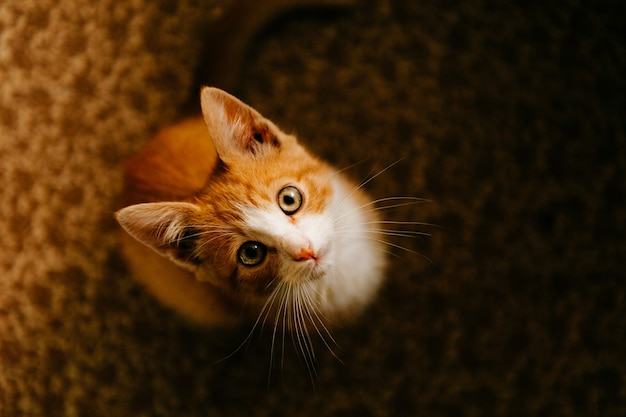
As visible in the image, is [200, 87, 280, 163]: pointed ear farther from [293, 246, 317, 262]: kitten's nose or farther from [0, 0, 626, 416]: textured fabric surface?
[0, 0, 626, 416]: textured fabric surface

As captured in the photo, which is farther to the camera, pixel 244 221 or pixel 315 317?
pixel 315 317

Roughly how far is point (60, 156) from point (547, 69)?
138cm

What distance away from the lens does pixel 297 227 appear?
2.67 ft

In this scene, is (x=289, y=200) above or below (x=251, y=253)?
above

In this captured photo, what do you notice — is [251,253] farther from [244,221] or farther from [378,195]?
[378,195]

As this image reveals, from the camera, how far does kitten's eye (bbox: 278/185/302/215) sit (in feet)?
2.79

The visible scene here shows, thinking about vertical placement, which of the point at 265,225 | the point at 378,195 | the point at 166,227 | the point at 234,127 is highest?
the point at 378,195

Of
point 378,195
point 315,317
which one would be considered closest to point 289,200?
point 315,317

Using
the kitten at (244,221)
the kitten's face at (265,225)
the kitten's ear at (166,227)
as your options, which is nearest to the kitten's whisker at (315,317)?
the kitten at (244,221)

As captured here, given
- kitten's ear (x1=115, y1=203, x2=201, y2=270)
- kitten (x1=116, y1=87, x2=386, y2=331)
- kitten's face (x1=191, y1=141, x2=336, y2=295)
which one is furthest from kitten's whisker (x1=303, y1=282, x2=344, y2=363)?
kitten's ear (x1=115, y1=203, x2=201, y2=270)

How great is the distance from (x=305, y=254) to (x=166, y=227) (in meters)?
0.25

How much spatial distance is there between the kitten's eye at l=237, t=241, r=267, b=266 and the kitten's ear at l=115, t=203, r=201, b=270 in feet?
0.29

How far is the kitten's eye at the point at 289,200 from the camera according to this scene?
851mm

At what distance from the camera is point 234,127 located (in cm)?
86
